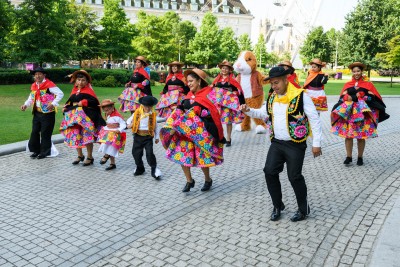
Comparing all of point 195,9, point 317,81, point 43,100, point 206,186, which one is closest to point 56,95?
point 43,100

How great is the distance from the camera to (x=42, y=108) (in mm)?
8742

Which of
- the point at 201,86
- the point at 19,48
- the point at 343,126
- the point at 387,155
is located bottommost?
the point at 387,155

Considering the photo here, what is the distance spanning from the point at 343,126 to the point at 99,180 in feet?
16.2

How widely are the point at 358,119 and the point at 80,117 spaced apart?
18.1 ft

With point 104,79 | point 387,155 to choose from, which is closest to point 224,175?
point 387,155

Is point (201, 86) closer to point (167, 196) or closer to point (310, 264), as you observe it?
point (167, 196)

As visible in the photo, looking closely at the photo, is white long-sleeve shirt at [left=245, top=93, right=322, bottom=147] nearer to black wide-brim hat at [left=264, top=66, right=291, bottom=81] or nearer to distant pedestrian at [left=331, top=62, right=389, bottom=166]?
black wide-brim hat at [left=264, top=66, right=291, bottom=81]

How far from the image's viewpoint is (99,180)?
291 inches

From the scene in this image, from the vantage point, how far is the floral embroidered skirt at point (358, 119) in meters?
8.16

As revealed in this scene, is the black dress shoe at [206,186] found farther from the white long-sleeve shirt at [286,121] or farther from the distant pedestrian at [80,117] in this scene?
the distant pedestrian at [80,117]

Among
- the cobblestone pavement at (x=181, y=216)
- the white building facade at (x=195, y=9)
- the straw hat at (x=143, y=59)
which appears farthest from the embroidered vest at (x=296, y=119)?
the white building facade at (x=195, y=9)

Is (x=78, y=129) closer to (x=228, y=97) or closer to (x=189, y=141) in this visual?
(x=189, y=141)

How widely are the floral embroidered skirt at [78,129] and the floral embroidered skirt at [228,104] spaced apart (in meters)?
3.59

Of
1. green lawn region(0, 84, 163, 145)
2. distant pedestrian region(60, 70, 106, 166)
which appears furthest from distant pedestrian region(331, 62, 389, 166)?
green lawn region(0, 84, 163, 145)
